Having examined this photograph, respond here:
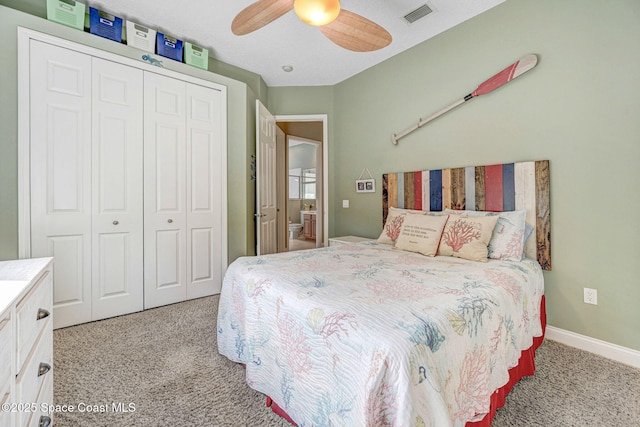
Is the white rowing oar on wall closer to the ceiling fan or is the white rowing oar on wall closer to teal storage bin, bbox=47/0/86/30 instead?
the ceiling fan

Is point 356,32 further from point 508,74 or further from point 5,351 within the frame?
point 5,351

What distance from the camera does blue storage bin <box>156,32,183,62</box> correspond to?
2.70m

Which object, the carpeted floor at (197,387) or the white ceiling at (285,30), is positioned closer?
the carpeted floor at (197,387)

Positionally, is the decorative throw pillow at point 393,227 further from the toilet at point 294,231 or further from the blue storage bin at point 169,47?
the toilet at point 294,231

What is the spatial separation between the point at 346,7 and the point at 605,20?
1814mm

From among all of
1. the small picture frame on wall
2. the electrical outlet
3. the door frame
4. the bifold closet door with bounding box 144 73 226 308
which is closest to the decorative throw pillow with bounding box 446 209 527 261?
the electrical outlet

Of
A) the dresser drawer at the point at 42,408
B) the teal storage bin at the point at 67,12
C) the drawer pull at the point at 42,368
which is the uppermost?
the teal storage bin at the point at 67,12

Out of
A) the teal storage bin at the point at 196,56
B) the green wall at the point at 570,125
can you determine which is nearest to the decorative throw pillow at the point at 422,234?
the green wall at the point at 570,125

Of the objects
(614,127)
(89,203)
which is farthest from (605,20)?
(89,203)

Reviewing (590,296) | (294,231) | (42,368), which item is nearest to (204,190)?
(42,368)

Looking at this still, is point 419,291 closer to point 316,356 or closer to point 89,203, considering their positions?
point 316,356

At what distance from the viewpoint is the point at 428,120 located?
283 cm

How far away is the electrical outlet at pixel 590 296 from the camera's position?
192 cm

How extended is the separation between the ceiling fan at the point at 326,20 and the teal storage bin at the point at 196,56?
1.29 metres
